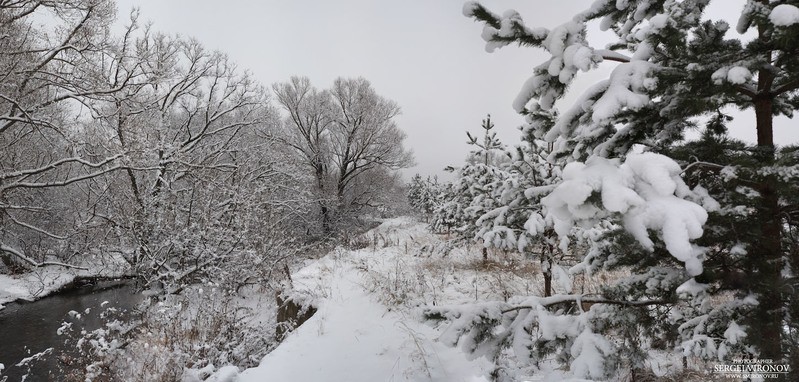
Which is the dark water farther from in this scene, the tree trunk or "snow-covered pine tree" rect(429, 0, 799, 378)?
the tree trunk

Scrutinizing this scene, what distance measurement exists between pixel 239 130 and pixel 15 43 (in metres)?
8.10

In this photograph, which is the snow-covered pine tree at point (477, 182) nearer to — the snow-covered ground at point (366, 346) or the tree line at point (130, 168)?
the snow-covered ground at point (366, 346)

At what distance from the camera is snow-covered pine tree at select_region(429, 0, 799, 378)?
1636 millimetres

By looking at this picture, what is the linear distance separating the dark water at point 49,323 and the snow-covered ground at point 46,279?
0.30 m

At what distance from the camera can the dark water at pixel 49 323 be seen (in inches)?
223


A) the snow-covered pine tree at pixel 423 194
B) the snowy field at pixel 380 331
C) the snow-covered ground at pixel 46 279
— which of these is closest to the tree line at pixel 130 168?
the snow-covered ground at pixel 46 279

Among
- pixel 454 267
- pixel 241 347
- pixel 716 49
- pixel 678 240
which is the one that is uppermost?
pixel 716 49

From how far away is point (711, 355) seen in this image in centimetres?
202

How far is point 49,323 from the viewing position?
320 inches

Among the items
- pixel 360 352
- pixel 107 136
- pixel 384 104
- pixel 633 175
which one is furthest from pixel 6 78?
pixel 384 104

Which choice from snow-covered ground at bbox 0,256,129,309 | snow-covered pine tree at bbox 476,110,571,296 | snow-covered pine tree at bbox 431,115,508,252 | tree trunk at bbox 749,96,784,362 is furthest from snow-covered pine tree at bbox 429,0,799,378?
snow-covered ground at bbox 0,256,129,309

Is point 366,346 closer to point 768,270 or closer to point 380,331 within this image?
point 380,331

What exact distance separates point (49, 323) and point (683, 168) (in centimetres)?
1195

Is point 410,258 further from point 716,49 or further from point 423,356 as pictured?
point 716,49
